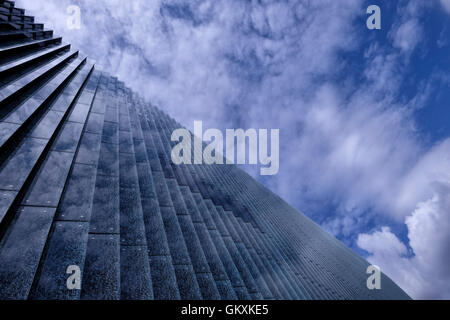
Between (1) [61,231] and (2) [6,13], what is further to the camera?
(2) [6,13]

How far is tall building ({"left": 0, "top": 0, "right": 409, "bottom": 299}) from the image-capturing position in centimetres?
338

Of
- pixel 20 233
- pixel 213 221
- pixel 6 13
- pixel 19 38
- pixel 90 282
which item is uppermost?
pixel 6 13

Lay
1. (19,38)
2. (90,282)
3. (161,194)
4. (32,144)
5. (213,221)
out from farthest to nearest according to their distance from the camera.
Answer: (19,38), (213,221), (161,194), (32,144), (90,282)

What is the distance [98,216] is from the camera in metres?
4.54

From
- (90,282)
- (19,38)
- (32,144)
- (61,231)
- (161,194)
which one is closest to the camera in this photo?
(90,282)

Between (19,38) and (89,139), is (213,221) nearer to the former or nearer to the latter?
(89,139)

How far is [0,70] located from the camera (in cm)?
712

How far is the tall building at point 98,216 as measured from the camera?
3.38 meters

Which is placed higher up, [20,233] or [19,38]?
[19,38]

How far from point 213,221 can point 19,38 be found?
49.8 ft

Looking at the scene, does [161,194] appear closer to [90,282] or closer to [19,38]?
[90,282]

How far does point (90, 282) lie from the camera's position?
131 inches
